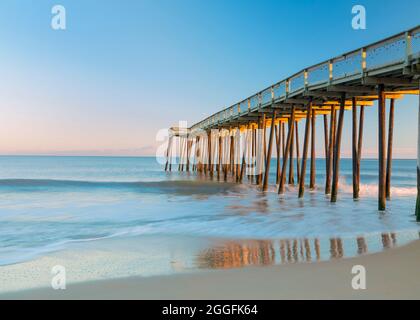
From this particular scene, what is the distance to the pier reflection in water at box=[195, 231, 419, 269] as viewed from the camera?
269 inches

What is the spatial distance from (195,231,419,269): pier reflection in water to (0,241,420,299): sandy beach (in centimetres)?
47

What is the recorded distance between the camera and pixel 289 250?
762cm

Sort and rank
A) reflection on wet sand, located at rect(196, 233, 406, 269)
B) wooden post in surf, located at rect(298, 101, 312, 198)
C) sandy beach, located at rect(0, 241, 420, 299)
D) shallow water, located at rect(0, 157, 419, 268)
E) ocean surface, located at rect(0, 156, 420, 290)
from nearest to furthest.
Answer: sandy beach, located at rect(0, 241, 420, 299), reflection on wet sand, located at rect(196, 233, 406, 269), ocean surface, located at rect(0, 156, 420, 290), shallow water, located at rect(0, 157, 419, 268), wooden post in surf, located at rect(298, 101, 312, 198)

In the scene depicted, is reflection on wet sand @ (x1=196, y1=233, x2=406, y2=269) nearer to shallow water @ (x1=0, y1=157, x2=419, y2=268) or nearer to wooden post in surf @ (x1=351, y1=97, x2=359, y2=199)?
shallow water @ (x1=0, y1=157, x2=419, y2=268)

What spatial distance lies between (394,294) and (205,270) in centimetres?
256

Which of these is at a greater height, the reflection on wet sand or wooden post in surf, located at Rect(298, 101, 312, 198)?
wooden post in surf, located at Rect(298, 101, 312, 198)

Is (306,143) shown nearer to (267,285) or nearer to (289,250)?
(289,250)

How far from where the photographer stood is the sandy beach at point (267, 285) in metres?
5.15

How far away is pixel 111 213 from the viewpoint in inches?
602

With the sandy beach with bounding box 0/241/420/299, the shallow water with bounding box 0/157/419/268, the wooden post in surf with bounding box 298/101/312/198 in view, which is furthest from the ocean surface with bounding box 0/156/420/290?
the wooden post in surf with bounding box 298/101/312/198

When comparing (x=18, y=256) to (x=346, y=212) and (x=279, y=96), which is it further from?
(x=279, y=96)
